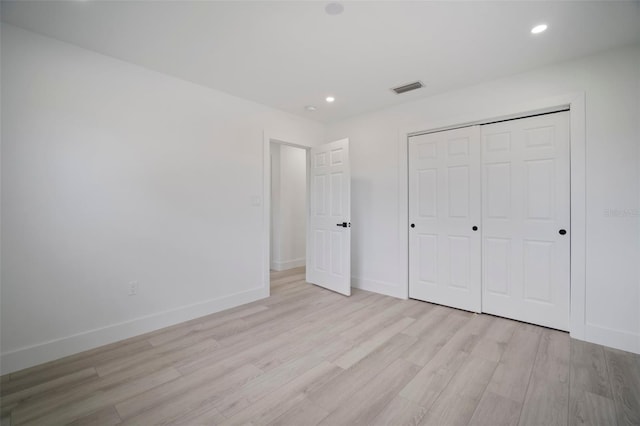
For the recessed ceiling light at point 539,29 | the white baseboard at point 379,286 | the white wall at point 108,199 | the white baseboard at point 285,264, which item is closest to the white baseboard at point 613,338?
the white baseboard at point 379,286

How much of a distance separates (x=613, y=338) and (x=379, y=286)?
88.1 inches

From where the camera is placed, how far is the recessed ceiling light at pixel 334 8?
6.09 feet

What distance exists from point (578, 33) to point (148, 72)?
3.70 meters

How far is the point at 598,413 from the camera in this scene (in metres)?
1.62

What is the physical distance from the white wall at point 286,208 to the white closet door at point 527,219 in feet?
11.1

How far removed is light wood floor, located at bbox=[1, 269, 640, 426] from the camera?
162 cm

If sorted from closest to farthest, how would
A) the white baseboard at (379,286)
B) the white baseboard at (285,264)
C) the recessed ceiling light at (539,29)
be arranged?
the recessed ceiling light at (539,29) < the white baseboard at (379,286) < the white baseboard at (285,264)

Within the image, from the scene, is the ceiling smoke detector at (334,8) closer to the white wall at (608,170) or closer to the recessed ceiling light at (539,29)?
the recessed ceiling light at (539,29)

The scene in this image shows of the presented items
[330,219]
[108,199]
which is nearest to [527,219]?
[330,219]

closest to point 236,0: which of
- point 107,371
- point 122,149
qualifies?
point 122,149

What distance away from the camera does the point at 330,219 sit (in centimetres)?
400

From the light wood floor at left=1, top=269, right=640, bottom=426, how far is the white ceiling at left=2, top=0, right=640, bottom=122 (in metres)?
2.52

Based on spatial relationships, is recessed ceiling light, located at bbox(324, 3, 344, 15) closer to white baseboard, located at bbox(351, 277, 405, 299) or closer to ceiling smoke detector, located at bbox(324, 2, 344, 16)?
ceiling smoke detector, located at bbox(324, 2, 344, 16)

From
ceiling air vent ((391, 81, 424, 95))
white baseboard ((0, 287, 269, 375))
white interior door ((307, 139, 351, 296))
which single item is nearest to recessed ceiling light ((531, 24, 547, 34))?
ceiling air vent ((391, 81, 424, 95))
